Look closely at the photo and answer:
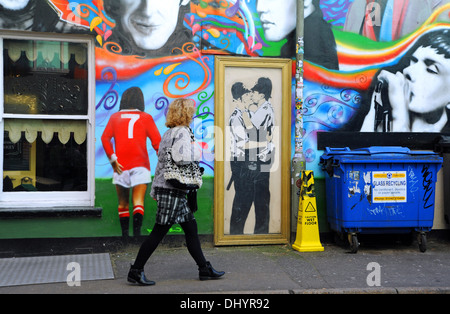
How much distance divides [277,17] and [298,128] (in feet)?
5.50

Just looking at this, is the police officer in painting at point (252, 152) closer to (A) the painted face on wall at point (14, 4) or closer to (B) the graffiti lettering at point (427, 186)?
(B) the graffiti lettering at point (427, 186)

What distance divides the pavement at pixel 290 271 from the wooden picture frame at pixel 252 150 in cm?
31

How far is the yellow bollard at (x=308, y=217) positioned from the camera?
6496 millimetres

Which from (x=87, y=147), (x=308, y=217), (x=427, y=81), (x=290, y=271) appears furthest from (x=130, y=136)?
(x=427, y=81)

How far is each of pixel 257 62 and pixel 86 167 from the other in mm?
2893

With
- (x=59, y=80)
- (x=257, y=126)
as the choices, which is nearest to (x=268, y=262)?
(x=257, y=126)

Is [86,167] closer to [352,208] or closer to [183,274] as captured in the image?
[183,274]

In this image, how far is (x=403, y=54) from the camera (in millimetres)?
7250

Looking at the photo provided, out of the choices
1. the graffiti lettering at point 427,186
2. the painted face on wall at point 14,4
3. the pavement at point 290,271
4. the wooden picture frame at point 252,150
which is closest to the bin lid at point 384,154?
the graffiti lettering at point 427,186

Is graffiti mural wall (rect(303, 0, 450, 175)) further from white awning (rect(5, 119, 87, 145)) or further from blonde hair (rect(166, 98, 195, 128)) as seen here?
white awning (rect(5, 119, 87, 145))

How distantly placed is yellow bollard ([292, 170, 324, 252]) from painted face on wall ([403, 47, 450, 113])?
2173 mm

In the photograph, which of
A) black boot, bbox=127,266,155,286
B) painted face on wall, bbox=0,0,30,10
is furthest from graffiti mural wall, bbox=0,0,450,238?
black boot, bbox=127,266,155,286

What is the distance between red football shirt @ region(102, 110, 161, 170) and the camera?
654 cm

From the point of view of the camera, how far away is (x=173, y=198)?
4.91 meters
